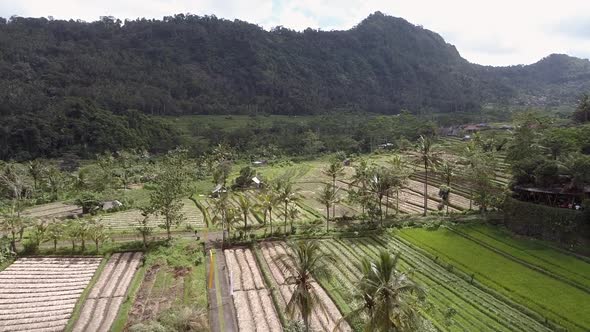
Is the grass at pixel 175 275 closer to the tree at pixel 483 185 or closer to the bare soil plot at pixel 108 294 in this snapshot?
the bare soil plot at pixel 108 294

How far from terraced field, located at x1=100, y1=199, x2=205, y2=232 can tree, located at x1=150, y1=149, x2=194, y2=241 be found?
112 centimetres

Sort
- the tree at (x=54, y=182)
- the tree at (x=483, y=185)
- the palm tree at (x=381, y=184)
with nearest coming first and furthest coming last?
the palm tree at (x=381, y=184) < the tree at (x=483, y=185) < the tree at (x=54, y=182)

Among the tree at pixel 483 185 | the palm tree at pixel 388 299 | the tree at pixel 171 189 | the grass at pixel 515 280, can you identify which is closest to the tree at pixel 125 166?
the tree at pixel 171 189

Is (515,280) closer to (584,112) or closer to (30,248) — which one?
(30,248)

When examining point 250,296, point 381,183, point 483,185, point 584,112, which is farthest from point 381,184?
point 584,112

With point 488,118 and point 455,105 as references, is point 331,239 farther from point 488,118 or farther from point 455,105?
point 455,105

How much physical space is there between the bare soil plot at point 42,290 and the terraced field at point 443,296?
65.8 feet

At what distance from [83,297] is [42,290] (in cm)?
417

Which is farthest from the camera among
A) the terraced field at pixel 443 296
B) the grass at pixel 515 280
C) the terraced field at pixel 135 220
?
the terraced field at pixel 135 220

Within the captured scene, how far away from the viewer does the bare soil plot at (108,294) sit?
29.5m

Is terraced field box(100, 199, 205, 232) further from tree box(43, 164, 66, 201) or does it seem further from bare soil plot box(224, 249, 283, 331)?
tree box(43, 164, 66, 201)

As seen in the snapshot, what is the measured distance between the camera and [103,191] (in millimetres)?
68875

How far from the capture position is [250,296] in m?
33.3

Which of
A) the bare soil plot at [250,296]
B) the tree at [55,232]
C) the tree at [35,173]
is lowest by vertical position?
the bare soil plot at [250,296]
